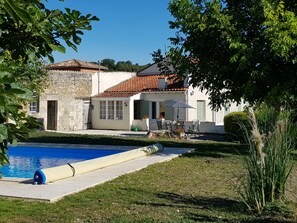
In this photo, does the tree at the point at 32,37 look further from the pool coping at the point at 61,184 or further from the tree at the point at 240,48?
the tree at the point at 240,48

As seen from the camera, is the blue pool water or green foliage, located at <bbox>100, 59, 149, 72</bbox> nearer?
the blue pool water

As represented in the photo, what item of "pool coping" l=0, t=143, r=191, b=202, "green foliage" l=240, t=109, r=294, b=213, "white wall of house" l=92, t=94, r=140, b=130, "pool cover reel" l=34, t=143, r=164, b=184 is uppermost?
"white wall of house" l=92, t=94, r=140, b=130

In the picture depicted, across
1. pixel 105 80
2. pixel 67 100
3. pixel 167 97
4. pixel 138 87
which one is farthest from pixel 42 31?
pixel 105 80

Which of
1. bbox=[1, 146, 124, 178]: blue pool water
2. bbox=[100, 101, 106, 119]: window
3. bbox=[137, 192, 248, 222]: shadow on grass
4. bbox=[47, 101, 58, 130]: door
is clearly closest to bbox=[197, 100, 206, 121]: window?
bbox=[100, 101, 106, 119]: window

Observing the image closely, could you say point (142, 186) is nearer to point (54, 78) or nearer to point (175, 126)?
point (175, 126)

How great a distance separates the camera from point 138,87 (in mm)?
34531

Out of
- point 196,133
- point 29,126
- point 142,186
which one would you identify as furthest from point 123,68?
point 29,126

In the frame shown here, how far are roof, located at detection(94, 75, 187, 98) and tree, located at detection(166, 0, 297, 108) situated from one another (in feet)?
48.4

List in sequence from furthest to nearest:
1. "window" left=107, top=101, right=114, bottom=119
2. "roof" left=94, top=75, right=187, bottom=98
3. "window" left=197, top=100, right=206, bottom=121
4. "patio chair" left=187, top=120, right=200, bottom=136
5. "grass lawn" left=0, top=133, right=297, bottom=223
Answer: "window" left=107, top=101, right=114, bottom=119, "window" left=197, top=100, right=206, bottom=121, "roof" left=94, top=75, right=187, bottom=98, "patio chair" left=187, top=120, right=200, bottom=136, "grass lawn" left=0, top=133, right=297, bottom=223

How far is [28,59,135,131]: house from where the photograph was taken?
3041 centimetres

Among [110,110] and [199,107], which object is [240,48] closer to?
[199,107]

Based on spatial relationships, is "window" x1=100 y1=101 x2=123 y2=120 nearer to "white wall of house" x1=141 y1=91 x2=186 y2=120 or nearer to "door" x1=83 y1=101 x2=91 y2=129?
"door" x1=83 y1=101 x2=91 y2=129

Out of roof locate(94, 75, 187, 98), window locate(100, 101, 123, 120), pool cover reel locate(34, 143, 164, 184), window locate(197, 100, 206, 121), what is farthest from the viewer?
window locate(100, 101, 123, 120)

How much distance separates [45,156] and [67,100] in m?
13.5
